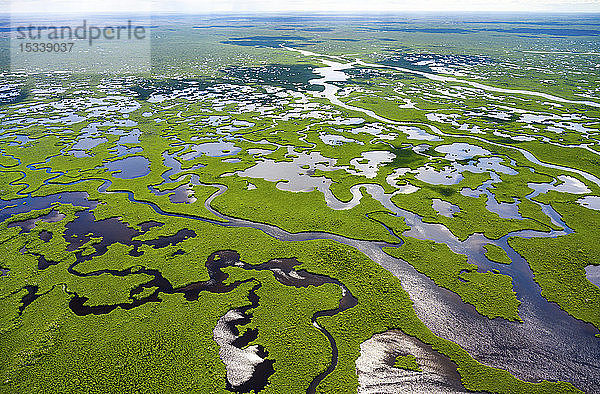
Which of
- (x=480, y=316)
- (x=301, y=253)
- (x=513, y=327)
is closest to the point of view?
(x=513, y=327)

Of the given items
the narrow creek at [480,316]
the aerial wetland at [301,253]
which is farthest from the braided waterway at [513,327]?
the aerial wetland at [301,253]

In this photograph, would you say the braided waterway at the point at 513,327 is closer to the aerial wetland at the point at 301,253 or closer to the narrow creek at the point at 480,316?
the narrow creek at the point at 480,316

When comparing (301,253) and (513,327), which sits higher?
(301,253)

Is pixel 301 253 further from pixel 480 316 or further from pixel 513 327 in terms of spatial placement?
pixel 513 327

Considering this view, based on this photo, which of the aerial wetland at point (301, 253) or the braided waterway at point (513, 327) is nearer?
the braided waterway at point (513, 327)

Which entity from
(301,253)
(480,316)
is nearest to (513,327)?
(480,316)

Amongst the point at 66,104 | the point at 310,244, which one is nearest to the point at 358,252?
the point at 310,244

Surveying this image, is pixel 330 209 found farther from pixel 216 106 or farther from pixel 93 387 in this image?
pixel 216 106

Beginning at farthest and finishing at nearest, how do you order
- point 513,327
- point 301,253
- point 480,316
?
point 301,253
point 480,316
point 513,327

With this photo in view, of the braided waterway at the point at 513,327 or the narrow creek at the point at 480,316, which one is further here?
the narrow creek at the point at 480,316
